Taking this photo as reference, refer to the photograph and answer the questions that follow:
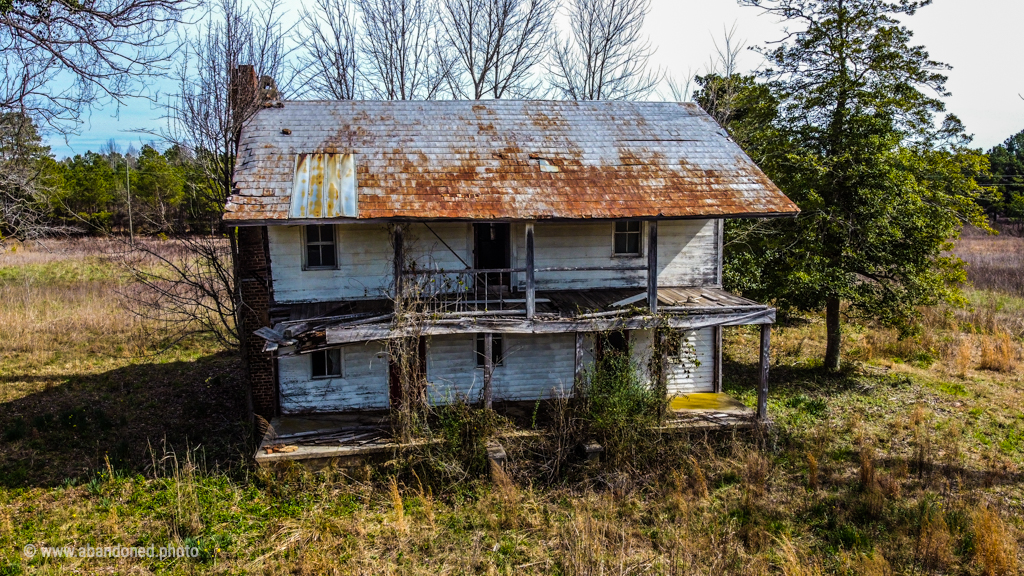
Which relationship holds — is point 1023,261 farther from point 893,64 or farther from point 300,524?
point 300,524

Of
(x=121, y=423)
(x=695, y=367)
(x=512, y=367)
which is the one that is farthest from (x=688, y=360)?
(x=121, y=423)

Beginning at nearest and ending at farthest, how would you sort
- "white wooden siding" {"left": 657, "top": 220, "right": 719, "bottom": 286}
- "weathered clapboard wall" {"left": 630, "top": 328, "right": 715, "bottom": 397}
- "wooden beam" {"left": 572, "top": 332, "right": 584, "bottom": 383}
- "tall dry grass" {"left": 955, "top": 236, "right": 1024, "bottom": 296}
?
"wooden beam" {"left": 572, "top": 332, "right": 584, "bottom": 383} → "white wooden siding" {"left": 657, "top": 220, "right": 719, "bottom": 286} → "weathered clapboard wall" {"left": 630, "top": 328, "right": 715, "bottom": 397} → "tall dry grass" {"left": 955, "top": 236, "right": 1024, "bottom": 296}

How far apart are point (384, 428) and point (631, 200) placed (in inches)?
257

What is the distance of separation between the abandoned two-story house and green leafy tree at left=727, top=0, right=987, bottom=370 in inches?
109

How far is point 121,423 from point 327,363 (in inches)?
186

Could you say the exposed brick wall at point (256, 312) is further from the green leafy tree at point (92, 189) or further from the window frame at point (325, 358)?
the green leafy tree at point (92, 189)

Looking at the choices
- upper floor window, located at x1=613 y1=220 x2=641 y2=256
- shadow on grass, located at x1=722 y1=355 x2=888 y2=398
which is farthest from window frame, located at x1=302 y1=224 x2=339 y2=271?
shadow on grass, located at x1=722 y1=355 x2=888 y2=398

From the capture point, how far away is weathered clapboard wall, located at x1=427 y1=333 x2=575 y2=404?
13.0m

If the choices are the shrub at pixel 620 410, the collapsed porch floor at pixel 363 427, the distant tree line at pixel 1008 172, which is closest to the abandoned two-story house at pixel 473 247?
the collapsed porch floor at pixel 363 427

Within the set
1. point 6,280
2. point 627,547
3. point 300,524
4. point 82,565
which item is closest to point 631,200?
point 627,547

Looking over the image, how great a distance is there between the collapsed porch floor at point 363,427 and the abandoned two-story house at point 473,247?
434 mm

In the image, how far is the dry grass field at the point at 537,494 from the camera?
854 cm

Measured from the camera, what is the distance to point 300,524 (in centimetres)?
927

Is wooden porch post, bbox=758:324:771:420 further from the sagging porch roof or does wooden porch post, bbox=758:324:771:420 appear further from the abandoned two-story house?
the sagging porch roof
